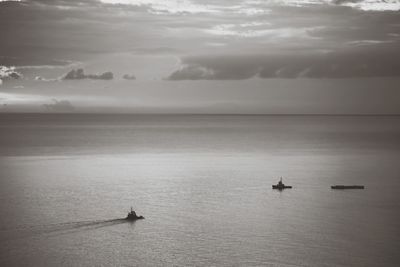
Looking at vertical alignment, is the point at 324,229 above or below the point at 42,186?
below

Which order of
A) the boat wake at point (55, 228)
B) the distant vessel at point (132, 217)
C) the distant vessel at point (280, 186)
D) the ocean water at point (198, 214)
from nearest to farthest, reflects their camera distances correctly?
the ocean water at point (198, 214) → the boat wake at point (55, 228) → the distant vessel at point (132, 217) → the distant vessel at point (280, 186)

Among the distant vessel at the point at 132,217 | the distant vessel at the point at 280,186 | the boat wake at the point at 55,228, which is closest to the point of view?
the boat wake at the point at 55,228

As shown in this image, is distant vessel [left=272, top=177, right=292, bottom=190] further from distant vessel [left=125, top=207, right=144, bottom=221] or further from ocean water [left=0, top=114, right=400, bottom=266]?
distant vessel [left=125, top=207, right=144, bottom=221]

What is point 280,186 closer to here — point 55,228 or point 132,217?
point 132,217

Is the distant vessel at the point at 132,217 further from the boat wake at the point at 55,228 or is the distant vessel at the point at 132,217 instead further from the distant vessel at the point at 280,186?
the distant vessel at the point at 280,186

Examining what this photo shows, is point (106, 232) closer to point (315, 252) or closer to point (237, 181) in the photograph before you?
point (315, 252)

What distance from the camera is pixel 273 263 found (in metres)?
50.2

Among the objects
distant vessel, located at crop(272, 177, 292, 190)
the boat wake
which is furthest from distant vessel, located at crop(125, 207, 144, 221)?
distant vessel, located at crop(272, 177, 292, 190)

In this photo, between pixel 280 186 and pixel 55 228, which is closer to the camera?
pixel 55 228

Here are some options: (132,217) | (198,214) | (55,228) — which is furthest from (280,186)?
(55,228)

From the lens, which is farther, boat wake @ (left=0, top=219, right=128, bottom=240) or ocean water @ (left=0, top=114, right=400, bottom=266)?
boat wake @ (left=0, top=219, right=128, bottom=240)

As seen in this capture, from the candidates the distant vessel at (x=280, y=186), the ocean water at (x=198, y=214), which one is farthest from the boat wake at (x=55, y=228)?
the distant vessel at (x=280, y=186)

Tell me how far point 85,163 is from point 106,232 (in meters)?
69.5

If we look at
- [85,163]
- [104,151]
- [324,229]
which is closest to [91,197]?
[324,229]
